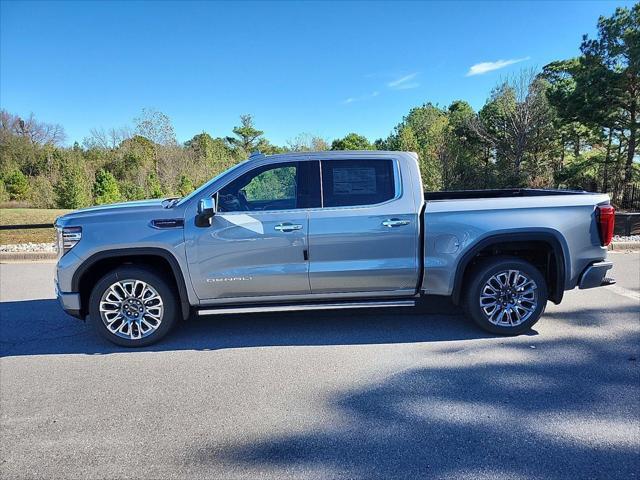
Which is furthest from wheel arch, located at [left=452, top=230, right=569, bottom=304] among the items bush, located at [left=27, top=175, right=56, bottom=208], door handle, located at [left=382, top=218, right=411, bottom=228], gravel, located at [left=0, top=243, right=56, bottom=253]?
bush, located at [left=27, top=175, right=56, bottom=208]

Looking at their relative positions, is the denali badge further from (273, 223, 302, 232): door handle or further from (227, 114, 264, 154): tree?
(227, 114, 264, 154): tree

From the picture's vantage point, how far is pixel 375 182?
452 cm

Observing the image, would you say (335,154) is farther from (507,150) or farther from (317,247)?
(507,150)

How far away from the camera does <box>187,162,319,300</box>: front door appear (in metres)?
4.29

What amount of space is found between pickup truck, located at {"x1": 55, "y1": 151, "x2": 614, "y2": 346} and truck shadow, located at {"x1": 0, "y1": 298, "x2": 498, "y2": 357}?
356 mm

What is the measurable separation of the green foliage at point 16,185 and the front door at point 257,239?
2495 centimetres

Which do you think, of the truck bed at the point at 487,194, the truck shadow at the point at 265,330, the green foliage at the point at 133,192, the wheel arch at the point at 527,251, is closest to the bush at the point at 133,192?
the green foliage at the point at 133,192

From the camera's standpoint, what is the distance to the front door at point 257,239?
14.1 feet

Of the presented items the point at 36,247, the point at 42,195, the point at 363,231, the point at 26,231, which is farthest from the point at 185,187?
the point at 363,231

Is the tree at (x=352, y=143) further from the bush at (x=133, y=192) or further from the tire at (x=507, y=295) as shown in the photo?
the tire at (x=507, y=295)

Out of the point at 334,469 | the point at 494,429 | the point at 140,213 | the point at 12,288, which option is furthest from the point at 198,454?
the point at 12,288

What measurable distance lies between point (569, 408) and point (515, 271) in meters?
1.69

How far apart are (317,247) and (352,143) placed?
113 feet

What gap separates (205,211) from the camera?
165 inches
